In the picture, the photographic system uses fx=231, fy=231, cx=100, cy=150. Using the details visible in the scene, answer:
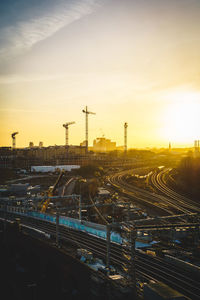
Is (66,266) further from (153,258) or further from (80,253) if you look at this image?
(153,258)

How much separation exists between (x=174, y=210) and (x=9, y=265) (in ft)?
51.9

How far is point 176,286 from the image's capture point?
682cm

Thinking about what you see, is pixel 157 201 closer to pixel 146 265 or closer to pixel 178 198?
pixel 178 198

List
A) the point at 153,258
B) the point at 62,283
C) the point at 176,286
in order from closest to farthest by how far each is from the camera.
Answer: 1. the point at 176,286
2. the point at 62,283
3. the point at 153,258

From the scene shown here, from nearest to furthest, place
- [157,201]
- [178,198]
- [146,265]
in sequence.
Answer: [146,265] < [157,201] < [178,198]

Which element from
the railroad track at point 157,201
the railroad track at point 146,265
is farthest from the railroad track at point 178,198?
the railroad track at point 146,265

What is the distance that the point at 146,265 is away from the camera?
8.09m

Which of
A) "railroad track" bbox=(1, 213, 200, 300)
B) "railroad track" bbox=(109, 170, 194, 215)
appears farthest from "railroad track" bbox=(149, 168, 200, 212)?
"railroad track" bbox=(1, 213, 200, 300)

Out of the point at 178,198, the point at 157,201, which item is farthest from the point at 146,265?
the point at 178,198

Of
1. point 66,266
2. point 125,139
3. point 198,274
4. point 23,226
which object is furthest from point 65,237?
point 125,139

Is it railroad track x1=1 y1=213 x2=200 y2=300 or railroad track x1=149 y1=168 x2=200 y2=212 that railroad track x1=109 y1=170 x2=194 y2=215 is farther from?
railroad track x1=1 y1=213 x2=200 y2=300

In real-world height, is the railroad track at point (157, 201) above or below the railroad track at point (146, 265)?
below

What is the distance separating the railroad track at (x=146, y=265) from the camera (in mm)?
6763

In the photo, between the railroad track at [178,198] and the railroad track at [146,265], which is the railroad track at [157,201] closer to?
the railroad track at [178,198]
